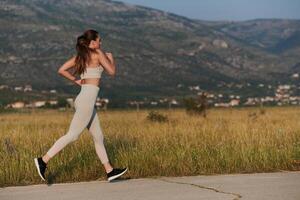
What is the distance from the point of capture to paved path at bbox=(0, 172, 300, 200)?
23.9 feet

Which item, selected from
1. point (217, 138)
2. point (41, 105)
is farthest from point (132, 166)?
point (41, 105)

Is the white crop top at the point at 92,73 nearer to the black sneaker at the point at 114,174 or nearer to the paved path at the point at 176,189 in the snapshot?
the black sneaker at the point at 114,174

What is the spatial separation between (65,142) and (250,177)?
7.52 ft

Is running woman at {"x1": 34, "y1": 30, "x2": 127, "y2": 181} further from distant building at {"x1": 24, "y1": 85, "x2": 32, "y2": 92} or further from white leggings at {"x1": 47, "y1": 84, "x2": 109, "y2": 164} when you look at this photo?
distant building at {"x1": 24, "y1": 85, "x2": 32, "y2": 92}

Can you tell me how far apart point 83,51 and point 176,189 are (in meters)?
2.17

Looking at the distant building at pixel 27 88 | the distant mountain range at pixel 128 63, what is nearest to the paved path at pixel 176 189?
the distant building at pixel 27 88

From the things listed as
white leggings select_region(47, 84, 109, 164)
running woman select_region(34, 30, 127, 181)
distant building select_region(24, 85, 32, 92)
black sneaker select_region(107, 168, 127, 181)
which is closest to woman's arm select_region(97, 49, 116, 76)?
running woman select_region(34, 30, 127, 181)

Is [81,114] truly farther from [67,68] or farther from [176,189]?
[176,189]

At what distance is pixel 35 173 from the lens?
29.4ft

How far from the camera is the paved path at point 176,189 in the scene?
7.28m

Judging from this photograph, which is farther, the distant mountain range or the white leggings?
the distant mountain range

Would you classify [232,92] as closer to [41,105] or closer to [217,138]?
[41,105]

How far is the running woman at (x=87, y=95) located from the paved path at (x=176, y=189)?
30 centimetres

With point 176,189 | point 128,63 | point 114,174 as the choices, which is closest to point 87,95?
point 114,174
